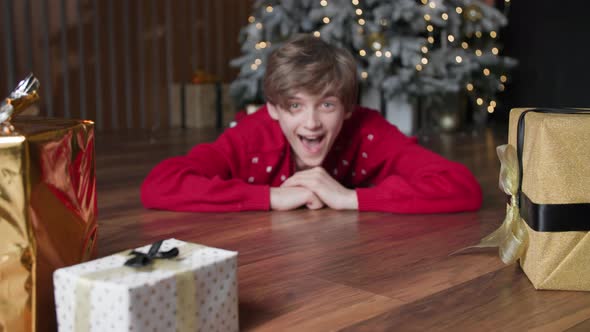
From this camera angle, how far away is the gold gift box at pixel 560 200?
1.05 meters

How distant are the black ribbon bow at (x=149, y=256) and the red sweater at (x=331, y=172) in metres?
0.83

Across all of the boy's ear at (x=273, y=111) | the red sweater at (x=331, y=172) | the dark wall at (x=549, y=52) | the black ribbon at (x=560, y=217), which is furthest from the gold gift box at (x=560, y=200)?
the dark wall at (x=549, y=52)

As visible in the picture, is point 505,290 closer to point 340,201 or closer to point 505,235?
point 505,235

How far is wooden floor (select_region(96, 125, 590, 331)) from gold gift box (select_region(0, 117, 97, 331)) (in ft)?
0.92

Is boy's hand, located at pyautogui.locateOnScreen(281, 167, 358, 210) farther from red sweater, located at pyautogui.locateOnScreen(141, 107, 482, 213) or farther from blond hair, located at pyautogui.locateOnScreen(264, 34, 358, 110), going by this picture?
blond hair, located at pyautogui.locateOnScreen(264, 34, 358, 110)

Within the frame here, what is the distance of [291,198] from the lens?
173 cm

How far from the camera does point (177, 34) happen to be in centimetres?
508

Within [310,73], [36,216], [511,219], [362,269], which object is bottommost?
[362,269]

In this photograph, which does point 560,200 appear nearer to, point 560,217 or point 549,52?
point 560,217

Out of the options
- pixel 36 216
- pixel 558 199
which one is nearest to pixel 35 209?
pixel 36 216

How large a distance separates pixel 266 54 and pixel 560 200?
2910 millimetres

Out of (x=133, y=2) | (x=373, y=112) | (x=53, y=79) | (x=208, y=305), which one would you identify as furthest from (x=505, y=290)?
(x=133, y=2)

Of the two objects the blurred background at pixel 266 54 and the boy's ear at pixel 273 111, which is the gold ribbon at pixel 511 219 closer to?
the boy's ear at pixel 273 111

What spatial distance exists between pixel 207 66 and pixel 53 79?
129 cm
